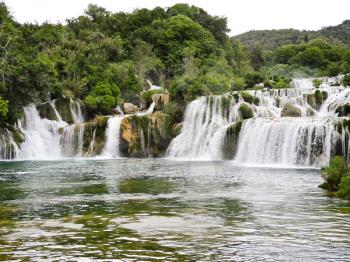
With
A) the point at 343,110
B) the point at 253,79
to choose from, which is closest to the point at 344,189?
the point at 343,110

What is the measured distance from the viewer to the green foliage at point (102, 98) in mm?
48562

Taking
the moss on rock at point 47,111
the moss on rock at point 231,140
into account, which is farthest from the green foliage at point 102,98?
the moss on rock at point 231,140

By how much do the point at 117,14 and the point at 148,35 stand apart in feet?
32.4

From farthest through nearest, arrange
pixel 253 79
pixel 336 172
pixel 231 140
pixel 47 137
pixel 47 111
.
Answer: pixel 253 79
pixel 47 111
pixel 47 137
pixel 231 140
pixel 336 172

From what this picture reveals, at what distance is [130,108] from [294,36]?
106m

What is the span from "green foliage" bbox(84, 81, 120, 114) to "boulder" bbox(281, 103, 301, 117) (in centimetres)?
→ 1724

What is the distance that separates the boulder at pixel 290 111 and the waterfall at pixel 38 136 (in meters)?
19.2

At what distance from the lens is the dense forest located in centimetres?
4097

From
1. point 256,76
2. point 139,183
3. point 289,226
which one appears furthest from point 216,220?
point 256,76

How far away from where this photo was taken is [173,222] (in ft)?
36.0

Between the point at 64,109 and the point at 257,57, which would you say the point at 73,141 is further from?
the point at 257,57

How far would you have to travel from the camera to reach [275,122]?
31.6 m

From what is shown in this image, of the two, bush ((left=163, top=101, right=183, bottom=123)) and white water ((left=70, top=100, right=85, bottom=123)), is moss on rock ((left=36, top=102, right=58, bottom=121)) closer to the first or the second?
white water ((left=70, top=100, right=85, bottom=123))

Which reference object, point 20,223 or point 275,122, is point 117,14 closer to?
point 275,122
